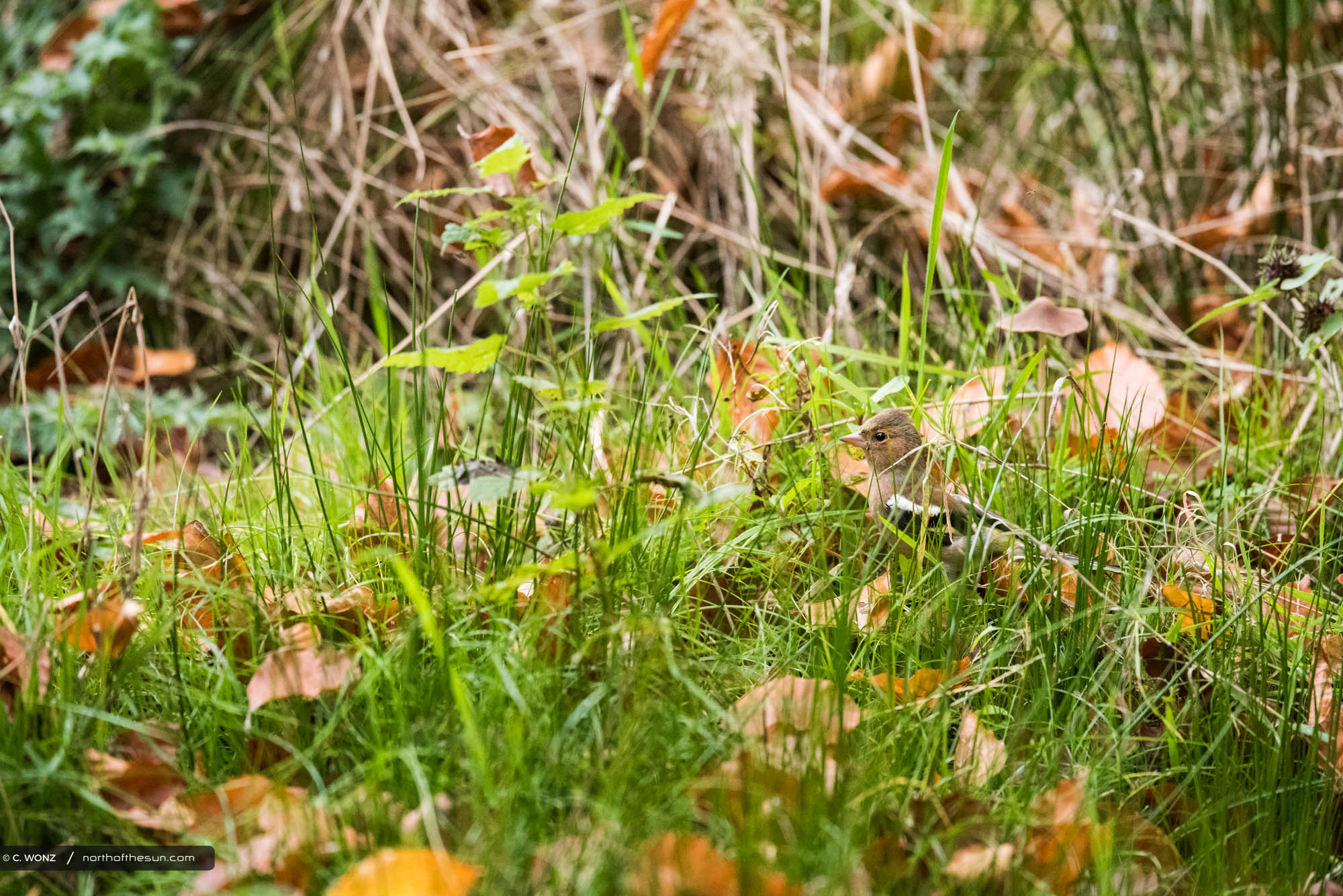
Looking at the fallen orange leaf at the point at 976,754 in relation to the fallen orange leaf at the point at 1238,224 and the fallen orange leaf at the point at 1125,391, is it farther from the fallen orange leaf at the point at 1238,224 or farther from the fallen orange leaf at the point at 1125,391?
the fallen orange leaf at the point at 1238,224

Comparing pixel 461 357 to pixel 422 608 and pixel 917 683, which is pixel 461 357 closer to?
pixel 422 608

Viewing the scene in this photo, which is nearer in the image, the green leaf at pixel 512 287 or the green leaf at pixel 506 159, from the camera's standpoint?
the green leaf at pixel 512 287

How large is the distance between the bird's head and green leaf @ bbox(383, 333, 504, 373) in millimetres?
811

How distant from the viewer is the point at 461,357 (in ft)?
4.65

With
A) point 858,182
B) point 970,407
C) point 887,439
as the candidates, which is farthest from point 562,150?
point 887,439

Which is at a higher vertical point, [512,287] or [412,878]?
[512,287]

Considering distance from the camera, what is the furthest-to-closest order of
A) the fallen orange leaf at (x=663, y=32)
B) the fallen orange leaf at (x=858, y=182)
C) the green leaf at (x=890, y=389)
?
the fallen orange leaf at (x=858, y=182) → the fallen orange leaf at (x=663, y=32) → the green leaf at (x=890, y=389)

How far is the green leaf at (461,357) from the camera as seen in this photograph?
140cm

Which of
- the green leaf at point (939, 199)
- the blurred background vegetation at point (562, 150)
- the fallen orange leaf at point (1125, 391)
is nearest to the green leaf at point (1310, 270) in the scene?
the fallen orange leaf at point (1125, 391)

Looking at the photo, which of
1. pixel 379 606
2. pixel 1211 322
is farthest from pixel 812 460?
pixel 1211 322

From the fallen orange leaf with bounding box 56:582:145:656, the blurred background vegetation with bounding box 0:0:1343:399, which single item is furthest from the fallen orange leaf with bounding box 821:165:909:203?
the fallen orange leaf with bounding box 56:582:145:656

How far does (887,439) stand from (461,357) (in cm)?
93

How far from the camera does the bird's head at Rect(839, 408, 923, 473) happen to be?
6.69 feet

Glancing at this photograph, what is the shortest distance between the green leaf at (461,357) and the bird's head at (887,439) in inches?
31.9
